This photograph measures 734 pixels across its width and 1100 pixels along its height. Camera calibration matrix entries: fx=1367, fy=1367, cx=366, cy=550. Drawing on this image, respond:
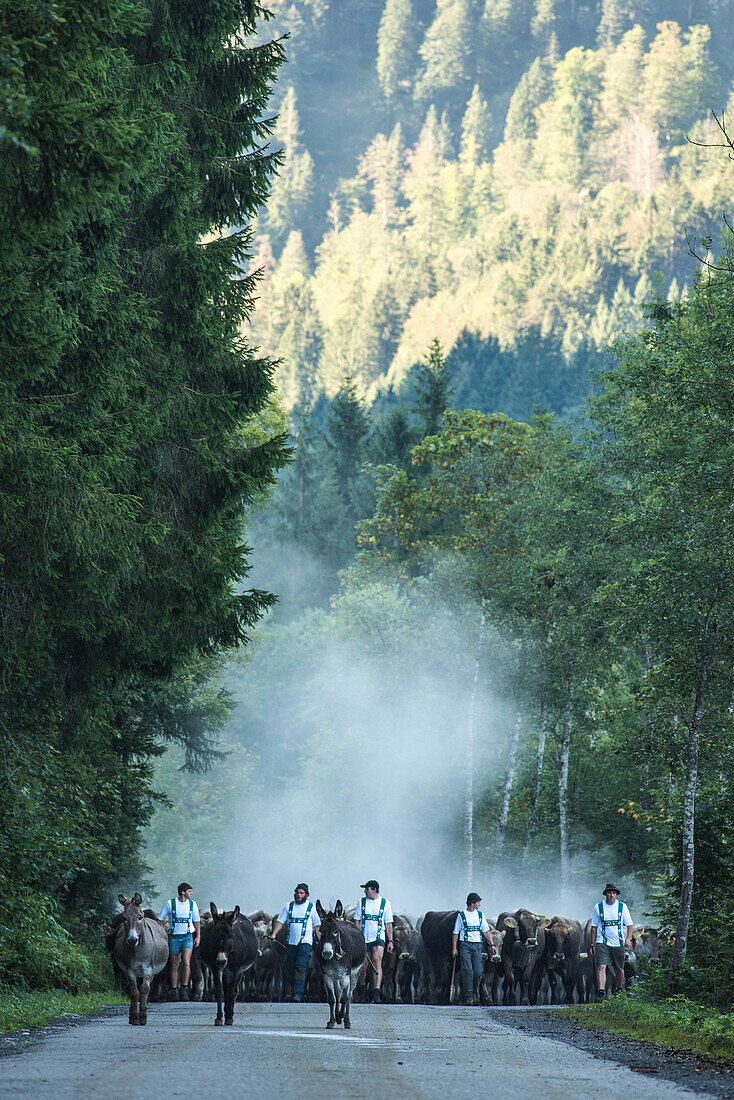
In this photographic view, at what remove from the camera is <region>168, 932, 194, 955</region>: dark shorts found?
800 inches

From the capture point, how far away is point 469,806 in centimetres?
4975

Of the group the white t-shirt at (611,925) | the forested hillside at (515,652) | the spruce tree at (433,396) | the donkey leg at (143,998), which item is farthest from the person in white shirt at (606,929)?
the spruce tree at (433,396)

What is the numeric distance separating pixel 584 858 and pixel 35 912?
29.4 metres

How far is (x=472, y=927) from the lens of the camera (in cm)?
2111

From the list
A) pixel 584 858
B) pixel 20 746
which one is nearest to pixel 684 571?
pixel 20 746

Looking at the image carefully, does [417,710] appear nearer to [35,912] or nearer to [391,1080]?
[35,912]

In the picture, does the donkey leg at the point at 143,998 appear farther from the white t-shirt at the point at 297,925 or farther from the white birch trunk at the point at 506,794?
the white birch trunk at the point at 506,794

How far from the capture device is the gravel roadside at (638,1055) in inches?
386

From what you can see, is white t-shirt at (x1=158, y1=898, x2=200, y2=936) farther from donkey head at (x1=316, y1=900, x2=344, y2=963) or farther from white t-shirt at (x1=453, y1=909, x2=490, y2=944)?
donkey head at (x1=316, y1=900, x2=344, y2=963)

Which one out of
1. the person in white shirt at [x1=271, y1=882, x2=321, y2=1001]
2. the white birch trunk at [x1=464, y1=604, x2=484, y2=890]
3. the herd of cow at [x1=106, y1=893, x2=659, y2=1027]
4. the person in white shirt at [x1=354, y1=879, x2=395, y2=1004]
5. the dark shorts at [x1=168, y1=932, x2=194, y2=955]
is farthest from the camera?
the white birch trunk at [x1=464, y1=604, x2=484, y2=890]

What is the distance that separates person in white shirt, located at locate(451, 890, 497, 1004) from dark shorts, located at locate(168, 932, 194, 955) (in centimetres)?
405

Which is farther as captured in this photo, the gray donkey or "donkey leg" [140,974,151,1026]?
the gray donkey

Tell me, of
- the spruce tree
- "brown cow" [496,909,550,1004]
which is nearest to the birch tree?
"brown cow" [496,909,550,1004]

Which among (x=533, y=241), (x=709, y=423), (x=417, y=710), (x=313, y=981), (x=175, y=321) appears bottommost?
(x=313, y=981)
